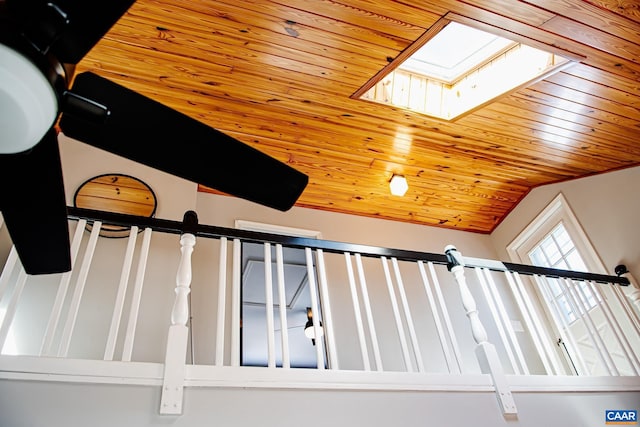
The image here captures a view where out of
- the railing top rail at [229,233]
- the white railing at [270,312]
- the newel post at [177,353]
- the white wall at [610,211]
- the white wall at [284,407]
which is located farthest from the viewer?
the white wall at [610,211]

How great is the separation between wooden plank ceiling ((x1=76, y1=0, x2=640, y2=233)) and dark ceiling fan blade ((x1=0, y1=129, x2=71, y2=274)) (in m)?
0.46

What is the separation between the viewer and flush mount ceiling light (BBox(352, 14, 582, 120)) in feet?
9.10

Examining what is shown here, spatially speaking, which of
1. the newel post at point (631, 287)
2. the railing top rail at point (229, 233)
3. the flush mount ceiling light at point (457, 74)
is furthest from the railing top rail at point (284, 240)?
the flush mount ceiling light at point (457, 74)

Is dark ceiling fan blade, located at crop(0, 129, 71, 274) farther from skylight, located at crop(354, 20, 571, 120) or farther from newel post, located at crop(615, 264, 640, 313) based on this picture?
newel post, located at crop(615, 264, 640, 313)

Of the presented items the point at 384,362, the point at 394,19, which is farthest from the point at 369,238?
the point at 394,19

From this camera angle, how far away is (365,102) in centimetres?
302

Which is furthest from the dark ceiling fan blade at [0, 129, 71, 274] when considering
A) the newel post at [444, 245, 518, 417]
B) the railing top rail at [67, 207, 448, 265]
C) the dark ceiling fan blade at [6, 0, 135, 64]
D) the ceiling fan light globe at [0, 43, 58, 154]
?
the newel post at [444, 245, 518, 417]

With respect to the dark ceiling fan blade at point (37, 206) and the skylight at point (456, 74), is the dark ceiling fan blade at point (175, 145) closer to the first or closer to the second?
the dark ceiling fan blade at point (37, 206)

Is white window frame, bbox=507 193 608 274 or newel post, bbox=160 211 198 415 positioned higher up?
white window frame, bbox=507 193 608 274

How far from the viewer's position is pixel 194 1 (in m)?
2.24

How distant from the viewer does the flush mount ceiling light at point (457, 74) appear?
2.77 meters

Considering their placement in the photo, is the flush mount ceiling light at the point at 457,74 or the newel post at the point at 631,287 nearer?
the flush mount ceiling light at the point at 457,74

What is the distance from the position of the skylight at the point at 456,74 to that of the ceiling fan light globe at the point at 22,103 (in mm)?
2263

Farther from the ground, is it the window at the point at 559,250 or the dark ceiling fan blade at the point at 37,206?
the window at the point at 559,250
